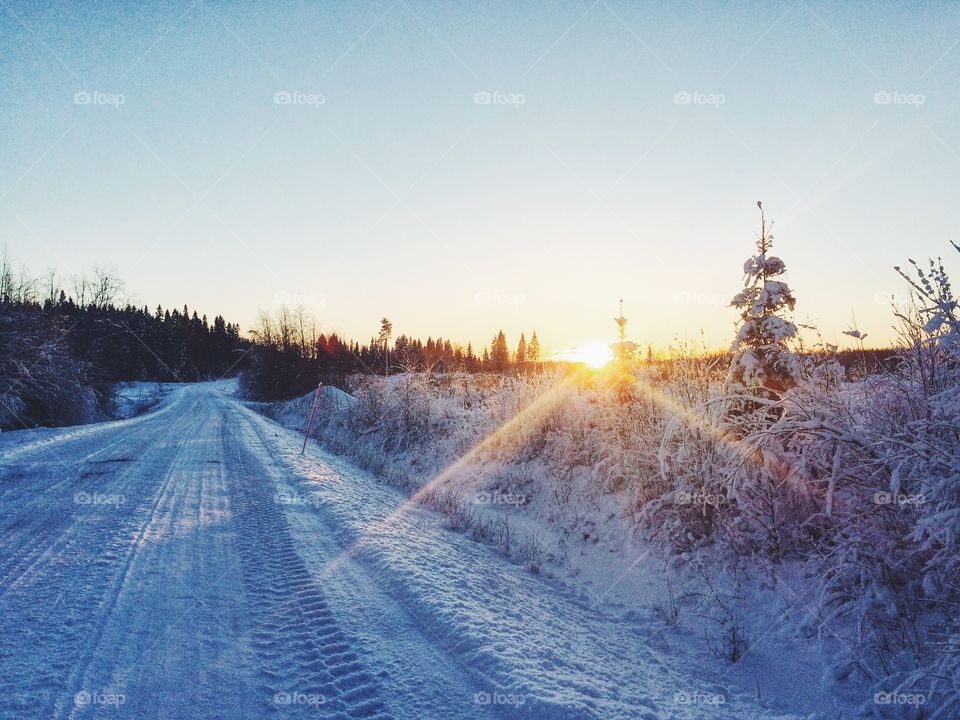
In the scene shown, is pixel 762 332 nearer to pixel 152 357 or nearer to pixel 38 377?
pixel 38 377

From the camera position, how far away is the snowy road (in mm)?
2695

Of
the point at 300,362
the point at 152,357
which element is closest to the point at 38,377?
the point at 300,362

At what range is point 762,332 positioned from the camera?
7766 millimetres

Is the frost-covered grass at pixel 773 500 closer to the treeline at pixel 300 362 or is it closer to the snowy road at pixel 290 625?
the snowy road at pixel 290 625

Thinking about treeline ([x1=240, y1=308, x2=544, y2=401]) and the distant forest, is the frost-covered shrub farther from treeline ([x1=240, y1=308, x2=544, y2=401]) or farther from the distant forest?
treeline ([x1=240, y1=308, x2=544, y2=401])

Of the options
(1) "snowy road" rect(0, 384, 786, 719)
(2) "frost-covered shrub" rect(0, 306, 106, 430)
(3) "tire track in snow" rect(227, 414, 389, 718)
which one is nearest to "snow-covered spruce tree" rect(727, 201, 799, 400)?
(1) "snowy road" rect(0, 384, 786, 719)

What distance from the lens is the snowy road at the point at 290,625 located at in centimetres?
270

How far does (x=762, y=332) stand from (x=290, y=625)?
7.71m

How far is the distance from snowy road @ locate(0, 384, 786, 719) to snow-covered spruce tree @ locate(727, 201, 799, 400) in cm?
454

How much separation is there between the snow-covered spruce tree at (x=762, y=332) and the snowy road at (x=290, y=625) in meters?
4.54

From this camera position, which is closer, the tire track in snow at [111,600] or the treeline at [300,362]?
the tire track in snow at [111,600]

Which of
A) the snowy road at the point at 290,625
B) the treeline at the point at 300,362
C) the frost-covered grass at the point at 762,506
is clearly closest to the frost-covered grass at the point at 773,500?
the frost-covered grass at the point at 762,506

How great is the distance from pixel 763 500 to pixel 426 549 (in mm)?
3722

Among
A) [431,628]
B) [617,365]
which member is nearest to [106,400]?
[617,365]
